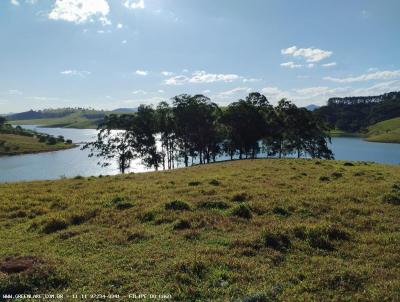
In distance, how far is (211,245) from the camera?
13117 mm

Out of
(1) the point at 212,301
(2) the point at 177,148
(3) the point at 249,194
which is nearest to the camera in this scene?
(1) the point at 212,301

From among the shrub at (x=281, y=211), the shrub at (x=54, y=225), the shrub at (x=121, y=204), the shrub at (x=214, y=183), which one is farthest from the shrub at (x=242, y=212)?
the shrub at (x=214, y=183)

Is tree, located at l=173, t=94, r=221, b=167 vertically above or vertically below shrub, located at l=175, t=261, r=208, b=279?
above

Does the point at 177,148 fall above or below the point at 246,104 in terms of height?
below

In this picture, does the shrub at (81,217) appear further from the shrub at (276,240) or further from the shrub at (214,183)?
the shrub at (214,183)

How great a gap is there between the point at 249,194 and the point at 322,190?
207 inches

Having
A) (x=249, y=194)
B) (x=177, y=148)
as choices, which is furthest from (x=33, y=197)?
(x=177, y=148)

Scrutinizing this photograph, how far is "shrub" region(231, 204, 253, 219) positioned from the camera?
1714 cm

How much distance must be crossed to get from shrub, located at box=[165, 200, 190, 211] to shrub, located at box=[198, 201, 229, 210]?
0.85 metres

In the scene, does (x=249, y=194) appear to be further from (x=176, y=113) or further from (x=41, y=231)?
(x=176, y=113)

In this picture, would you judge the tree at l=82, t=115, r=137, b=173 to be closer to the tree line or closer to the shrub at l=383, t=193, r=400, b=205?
the tree line

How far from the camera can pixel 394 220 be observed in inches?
656

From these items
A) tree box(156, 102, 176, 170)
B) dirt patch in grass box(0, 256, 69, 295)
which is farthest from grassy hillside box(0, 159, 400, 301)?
tree box(156, 102, 176, 170)

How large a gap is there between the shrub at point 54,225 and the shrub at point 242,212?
7.73 m
